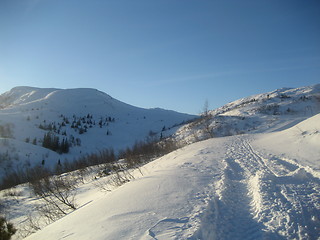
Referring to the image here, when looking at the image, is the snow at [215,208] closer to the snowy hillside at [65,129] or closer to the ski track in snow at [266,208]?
the ski track in snow at [266,208]

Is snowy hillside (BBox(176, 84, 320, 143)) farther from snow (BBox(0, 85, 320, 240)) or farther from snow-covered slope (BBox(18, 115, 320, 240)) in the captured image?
snow-covered slope (BBox(18, 115, 320, 240))

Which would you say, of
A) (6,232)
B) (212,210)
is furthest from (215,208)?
(6,232)

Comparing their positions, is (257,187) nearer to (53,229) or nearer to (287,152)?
(287,152)

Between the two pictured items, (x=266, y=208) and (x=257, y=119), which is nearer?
(x=266, y=208)

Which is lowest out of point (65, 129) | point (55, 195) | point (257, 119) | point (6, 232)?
point (6, 232)

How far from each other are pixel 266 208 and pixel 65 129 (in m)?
27.0

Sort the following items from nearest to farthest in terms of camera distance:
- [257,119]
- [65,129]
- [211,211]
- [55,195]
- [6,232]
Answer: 1. [211,211]
2. [6,232]
3. [55,195]
4. [257,119]
5. [65,129]

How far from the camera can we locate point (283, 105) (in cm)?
2245

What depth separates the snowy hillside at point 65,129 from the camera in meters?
15.6

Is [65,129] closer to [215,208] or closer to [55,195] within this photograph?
[55,195]

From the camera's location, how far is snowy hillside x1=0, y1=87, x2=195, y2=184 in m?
15.6

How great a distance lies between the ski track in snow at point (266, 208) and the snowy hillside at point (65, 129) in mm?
16426

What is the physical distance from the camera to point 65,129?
25.1m

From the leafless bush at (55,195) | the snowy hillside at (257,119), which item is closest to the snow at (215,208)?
the leafless bush at (55,195)
